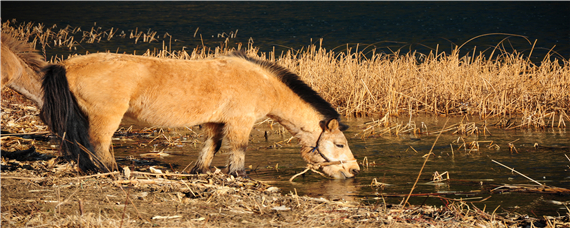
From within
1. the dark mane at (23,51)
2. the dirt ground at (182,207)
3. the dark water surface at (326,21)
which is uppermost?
the dark water surface at (326,21)

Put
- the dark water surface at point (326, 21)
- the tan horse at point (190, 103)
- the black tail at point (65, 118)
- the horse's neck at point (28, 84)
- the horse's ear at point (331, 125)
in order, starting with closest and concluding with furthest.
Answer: the black tail at point (65, 118) → the tan horse at point (190, 103) → the horse's neck at point (28, 84) → the horse's ear at point (331, 125) → the dark water surface at point (326, 21)

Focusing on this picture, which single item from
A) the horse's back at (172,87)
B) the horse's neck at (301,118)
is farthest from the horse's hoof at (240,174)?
the horse's neck at (301,118)

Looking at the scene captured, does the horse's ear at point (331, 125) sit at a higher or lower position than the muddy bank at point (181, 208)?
higher

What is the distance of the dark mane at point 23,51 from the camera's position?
5.57m

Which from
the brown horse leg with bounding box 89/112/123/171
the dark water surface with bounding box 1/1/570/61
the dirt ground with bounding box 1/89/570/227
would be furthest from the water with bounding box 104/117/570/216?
the dark water surface with bounding box 1/1/570/61

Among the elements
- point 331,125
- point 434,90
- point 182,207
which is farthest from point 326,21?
point 182,207

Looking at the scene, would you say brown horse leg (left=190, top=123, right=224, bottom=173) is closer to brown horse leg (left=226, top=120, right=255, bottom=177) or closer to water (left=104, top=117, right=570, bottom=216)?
brown horse leg (left=226, top=120, right=255, bottom=177)

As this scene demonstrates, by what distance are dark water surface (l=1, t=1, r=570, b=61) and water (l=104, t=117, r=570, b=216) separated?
2323 cm

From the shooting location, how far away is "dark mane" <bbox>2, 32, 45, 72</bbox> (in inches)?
219

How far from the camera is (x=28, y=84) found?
5602mm

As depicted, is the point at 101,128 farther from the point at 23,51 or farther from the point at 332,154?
the point at 332,154

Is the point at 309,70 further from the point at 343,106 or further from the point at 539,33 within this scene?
the point at 539,33

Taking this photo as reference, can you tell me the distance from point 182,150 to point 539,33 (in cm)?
3880

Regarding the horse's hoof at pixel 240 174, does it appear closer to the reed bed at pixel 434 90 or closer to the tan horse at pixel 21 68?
the tan horse at pixel 21 68
